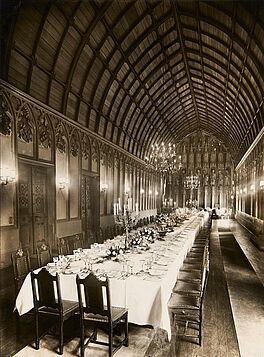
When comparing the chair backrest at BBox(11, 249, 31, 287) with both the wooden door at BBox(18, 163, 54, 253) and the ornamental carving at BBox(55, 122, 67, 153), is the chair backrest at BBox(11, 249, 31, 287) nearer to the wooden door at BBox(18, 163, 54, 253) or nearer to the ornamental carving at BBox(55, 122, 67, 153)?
the wooden door at BBox(18, 163, 54, 253)

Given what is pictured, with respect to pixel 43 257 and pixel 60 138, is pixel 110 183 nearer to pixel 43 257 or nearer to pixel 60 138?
pixel 60 138

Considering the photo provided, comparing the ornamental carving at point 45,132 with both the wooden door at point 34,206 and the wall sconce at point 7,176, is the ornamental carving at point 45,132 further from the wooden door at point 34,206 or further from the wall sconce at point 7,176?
the wall sconce at point 7,176

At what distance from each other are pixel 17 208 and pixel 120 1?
6981mm

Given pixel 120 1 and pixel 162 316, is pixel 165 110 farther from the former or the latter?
pixel 162 316

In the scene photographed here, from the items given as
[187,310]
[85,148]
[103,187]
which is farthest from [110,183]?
[187,310]

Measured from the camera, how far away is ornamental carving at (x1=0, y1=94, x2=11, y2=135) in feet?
22.6

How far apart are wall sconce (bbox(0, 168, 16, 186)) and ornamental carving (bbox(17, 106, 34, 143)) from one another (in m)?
1.03

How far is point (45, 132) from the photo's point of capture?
870cm

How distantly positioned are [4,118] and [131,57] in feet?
22.5

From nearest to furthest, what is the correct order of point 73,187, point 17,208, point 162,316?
point 162,316, point 17,208, point 73,187

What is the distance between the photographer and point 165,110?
20172 millimetres

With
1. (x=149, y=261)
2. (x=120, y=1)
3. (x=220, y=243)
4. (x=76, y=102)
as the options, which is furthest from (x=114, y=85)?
(x=149, y=261)

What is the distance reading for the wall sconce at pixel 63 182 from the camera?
9.47m

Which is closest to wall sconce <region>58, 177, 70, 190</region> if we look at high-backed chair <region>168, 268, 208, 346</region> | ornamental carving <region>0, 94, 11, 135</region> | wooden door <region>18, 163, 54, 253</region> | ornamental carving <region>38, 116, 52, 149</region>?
wooden door <region>18, 163, 54, 253</region>
